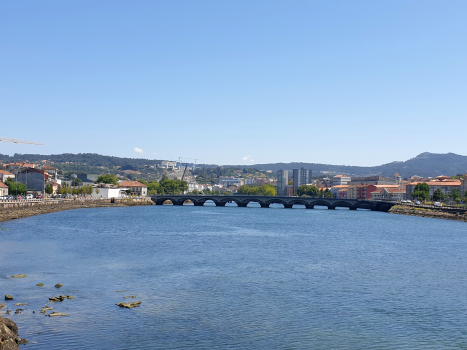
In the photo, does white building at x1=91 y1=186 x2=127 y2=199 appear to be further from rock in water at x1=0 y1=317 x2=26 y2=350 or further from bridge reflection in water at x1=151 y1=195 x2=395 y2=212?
rock in water at x1=0 y1=317 x2=26 y2=350

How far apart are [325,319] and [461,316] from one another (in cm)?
659

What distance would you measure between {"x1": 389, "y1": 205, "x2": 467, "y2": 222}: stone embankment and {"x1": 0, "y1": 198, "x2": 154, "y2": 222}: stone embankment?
65210 mm

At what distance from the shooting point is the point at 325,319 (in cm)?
2255

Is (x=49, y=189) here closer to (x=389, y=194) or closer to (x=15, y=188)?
(x=15, y=188)

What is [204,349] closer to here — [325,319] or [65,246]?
[325,319]

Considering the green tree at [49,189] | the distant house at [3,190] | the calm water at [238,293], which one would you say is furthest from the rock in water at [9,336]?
the green tree at [49,189]

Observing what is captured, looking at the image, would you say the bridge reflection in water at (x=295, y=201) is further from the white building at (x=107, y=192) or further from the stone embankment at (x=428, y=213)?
the white building at (x=107, y=192)

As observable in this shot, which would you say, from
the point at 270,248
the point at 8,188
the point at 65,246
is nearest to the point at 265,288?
the point at 270,248

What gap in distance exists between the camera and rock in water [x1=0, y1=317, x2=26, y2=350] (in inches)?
634

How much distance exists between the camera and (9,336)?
1703 centimetres

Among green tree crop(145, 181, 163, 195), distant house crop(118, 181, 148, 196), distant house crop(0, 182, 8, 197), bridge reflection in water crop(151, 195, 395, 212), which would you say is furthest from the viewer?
green tree crop(145, 181, 163, 195)

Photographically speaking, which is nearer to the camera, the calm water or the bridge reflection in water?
the calm water

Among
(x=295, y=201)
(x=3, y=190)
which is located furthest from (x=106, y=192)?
(x=295, y=201)

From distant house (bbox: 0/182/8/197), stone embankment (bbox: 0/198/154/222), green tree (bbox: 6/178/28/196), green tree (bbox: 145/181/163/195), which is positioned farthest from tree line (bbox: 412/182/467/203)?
distant house (bbox: 0/182/8/197)
